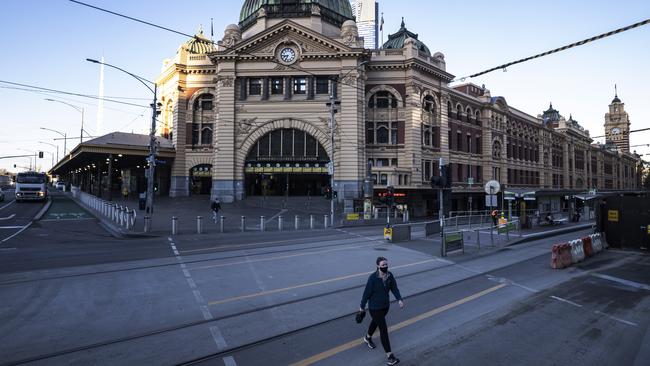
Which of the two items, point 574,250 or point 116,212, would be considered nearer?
point 574,250

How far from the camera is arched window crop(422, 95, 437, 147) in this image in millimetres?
47969

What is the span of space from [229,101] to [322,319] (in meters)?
40.0

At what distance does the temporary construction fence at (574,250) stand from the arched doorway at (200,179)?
1635 inches

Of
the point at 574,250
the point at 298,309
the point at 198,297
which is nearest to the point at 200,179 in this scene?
the point at 198,297

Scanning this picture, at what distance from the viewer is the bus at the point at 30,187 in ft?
136

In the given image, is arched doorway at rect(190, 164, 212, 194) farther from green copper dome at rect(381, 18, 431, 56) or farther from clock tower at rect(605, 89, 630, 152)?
clock tower at rect(605, 89, 630, 152)

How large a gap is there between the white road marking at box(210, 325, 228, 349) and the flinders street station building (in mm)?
32115

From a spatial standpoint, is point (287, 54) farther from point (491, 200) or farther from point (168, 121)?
point (491, 200)

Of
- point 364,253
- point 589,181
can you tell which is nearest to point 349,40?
point 364,253

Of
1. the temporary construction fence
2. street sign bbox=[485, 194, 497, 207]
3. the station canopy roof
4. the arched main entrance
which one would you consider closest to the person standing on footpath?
the temporary construction fence

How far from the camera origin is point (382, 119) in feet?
154

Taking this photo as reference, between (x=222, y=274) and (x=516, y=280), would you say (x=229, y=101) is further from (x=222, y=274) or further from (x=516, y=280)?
(x=516, y=280)

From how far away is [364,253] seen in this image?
53.9 feet

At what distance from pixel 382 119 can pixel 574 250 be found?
3356 centimetres
